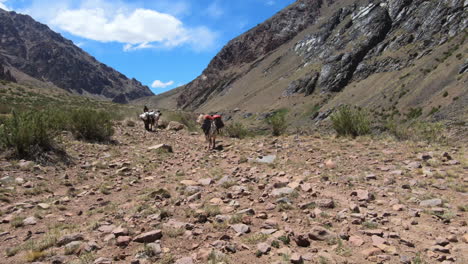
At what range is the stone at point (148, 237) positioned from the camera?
4.43 meters

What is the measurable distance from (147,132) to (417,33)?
94.5 meters

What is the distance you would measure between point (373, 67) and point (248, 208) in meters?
97.0

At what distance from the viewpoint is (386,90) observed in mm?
71562

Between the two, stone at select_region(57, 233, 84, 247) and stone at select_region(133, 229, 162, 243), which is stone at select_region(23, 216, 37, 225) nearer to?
stone at select_region(57, 233, 84, 247)

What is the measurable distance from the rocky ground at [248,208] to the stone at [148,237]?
0.01m

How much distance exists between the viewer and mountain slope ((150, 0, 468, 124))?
193 ft

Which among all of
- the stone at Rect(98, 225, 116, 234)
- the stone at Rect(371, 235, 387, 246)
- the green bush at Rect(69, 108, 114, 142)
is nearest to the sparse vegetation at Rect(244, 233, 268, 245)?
the stone at Rect(371, 235, 387, 246)

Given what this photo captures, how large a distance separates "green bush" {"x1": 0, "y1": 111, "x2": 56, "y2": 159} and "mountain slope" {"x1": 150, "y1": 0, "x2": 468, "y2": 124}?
48.4 metres

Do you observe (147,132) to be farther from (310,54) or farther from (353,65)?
(310,54)

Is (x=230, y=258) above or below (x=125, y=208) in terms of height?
below

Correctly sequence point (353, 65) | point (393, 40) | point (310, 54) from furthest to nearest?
point (310, 54), point (353, 65), point (393, 40)

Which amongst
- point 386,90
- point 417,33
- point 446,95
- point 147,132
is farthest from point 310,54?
point 147,132

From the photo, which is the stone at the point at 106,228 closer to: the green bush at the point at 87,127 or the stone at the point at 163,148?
the stone at the point at 163,148

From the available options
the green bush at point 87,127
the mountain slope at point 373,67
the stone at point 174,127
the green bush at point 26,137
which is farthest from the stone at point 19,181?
the mountain slope at point 373,67
